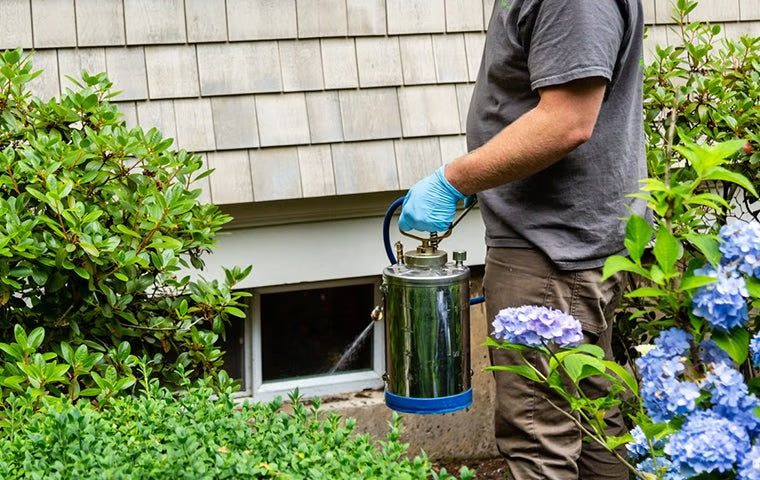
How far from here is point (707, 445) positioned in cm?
173

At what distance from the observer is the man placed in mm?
2748

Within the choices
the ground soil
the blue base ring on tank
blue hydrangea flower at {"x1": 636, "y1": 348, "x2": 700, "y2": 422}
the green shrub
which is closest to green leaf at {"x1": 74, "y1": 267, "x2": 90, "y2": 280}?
the blue base ring on tank

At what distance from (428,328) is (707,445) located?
1389 mm

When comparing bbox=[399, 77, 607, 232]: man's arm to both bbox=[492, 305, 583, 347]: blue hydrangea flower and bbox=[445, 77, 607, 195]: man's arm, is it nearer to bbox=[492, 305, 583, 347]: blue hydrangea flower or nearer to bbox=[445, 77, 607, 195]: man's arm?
bbox=[445, 77, 607, 195]: man's arm

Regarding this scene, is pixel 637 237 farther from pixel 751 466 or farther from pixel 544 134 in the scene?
pixel 544 134

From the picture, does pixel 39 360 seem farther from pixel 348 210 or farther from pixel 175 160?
pixel 348 210

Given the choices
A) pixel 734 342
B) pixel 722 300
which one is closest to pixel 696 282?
pixel 722 300

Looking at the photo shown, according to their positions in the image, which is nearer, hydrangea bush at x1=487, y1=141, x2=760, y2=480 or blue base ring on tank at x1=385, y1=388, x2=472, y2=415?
hydrangea bush at x1=487, y1=141, x2=760, y2=480

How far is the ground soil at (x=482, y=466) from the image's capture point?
13.7 feet

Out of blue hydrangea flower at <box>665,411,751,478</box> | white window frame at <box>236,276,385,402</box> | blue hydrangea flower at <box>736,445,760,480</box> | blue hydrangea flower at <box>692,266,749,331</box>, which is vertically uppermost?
blue hydrangea flower at <box>692,266,749,331</box>

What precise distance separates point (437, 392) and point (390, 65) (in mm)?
1368

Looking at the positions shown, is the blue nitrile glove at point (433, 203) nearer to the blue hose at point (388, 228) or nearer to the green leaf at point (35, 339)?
the blue hose at point (388, 228)

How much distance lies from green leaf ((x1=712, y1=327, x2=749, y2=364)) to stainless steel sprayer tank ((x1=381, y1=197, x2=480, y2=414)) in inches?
48.4

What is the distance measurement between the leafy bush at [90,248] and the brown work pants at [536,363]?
79 cm
